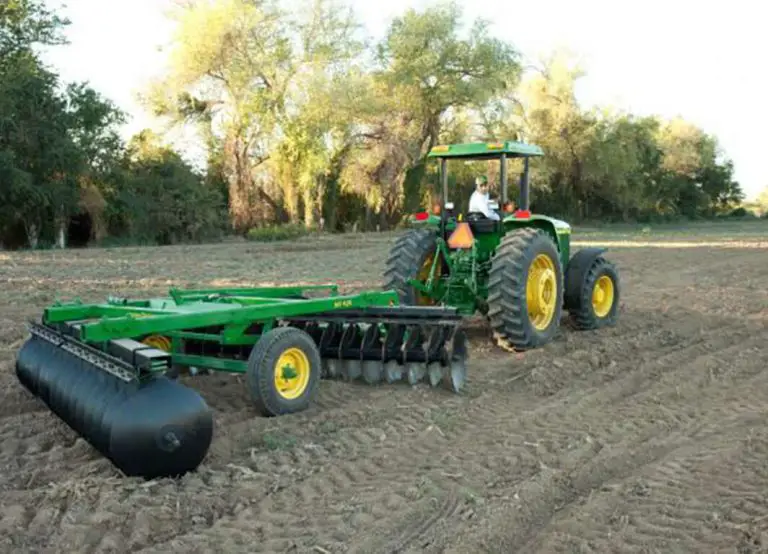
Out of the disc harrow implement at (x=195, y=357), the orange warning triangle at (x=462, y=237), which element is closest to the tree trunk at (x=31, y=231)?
the disc harrow implement at (x=195, y=357)

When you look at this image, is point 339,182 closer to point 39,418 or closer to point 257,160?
point 257,160

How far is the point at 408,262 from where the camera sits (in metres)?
7.61

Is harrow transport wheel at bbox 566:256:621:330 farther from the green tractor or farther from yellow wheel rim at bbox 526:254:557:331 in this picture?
yellow wheel rim at bbox 526:254:557:331

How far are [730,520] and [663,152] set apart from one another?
52.0 metres

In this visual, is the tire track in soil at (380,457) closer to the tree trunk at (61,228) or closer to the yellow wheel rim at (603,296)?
the yellow wheel rim at (603,296)

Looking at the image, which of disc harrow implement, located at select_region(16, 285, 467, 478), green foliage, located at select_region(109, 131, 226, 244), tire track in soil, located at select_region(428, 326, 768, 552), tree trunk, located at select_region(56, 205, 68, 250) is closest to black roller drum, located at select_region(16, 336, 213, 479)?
disc harrow implement, located at select_region(16, 285, 467, 478)

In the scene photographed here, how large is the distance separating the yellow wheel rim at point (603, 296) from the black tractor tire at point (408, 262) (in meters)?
2.11

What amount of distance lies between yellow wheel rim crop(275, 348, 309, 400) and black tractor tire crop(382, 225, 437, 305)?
2.42 m

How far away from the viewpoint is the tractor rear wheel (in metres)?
7.58

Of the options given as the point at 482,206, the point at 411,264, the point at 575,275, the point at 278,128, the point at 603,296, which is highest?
the point at 278,128

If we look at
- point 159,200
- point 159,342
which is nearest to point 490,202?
point 159,342

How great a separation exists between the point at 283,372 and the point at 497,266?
104 inches

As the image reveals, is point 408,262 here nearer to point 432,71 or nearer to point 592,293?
point 592,293

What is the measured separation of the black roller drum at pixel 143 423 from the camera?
150 inches
